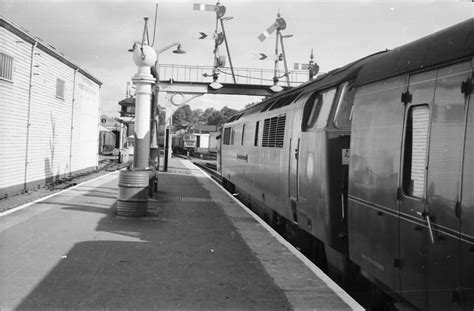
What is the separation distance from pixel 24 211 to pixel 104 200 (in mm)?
2610

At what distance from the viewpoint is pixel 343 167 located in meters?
5.73

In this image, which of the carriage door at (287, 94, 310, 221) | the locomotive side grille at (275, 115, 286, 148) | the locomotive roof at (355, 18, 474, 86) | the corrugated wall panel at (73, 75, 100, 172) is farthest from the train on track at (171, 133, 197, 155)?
the locomotive roof at (355, 18, 474, 86)

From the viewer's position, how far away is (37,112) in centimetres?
1374

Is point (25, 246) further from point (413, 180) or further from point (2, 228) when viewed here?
point (413, 180)

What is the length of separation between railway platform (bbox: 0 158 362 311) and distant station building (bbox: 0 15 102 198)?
2819 mm

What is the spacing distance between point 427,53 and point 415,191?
3.73ft

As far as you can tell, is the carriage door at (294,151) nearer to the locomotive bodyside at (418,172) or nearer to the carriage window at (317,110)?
the carriage window at (317,110)

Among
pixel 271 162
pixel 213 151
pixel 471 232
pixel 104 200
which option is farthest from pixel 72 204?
pixel 213 151

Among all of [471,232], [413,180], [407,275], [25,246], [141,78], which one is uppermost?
[141,78]

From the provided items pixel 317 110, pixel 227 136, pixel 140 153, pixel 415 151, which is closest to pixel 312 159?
pixel 317 110

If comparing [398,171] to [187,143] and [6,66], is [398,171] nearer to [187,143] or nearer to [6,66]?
[6,66]

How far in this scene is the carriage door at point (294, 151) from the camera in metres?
7.22

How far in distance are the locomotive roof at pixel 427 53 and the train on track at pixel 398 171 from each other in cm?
1

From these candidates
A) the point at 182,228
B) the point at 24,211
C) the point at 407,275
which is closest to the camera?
the point at 407,275
